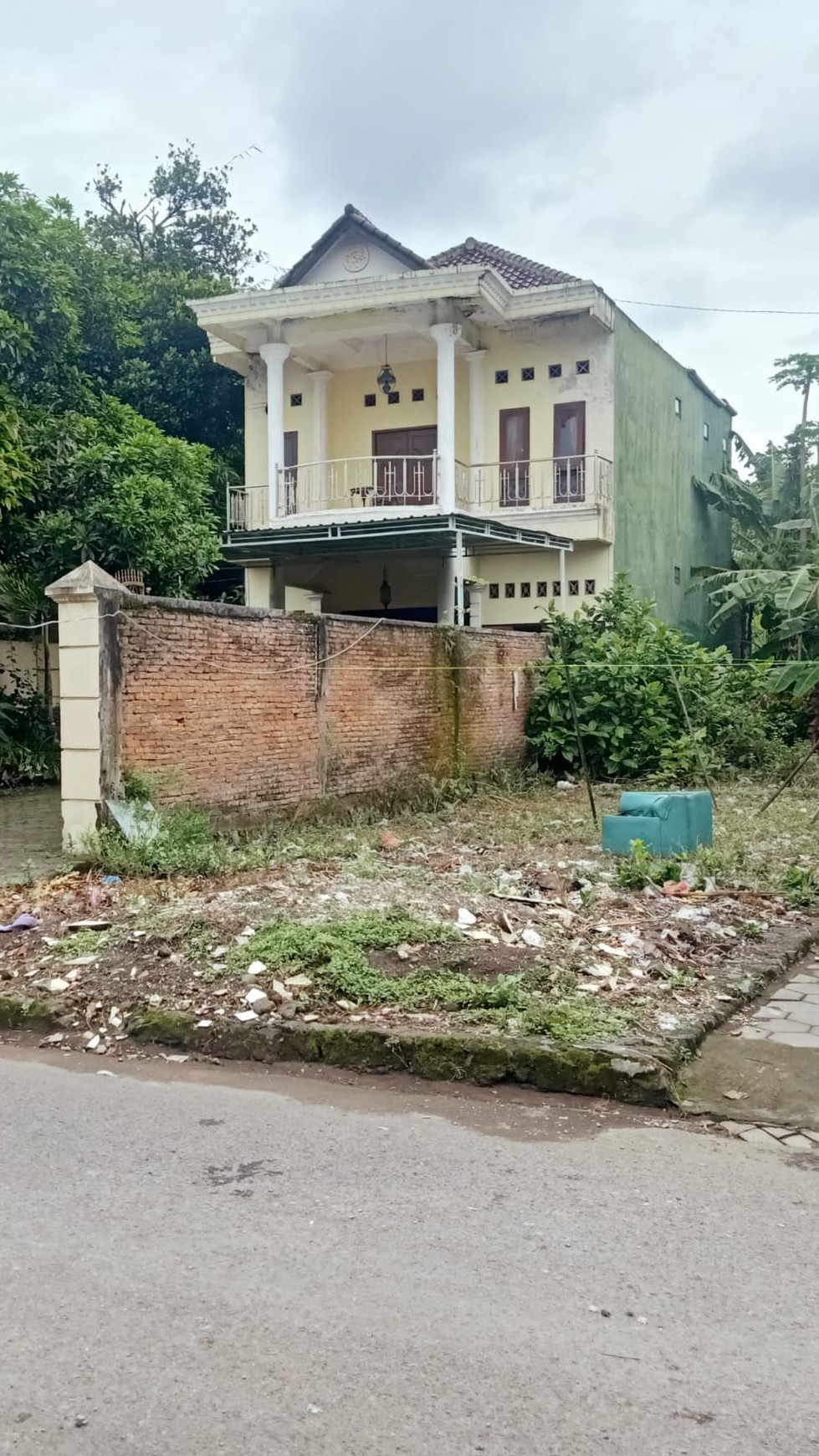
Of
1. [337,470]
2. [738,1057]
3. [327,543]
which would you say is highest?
[337,470]

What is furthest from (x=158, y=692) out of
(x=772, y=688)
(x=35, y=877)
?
(x=772, y=688)

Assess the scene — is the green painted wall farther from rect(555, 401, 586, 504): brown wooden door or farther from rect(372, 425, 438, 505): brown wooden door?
rect(372, 425, 438, 505): brown wooden door

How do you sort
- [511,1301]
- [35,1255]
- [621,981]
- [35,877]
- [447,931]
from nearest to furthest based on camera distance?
[511,1301], [35,1255], [621,981], [447,931], [35,877]

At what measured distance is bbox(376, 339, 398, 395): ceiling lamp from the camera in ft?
63.2

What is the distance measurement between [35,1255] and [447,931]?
10.7ft

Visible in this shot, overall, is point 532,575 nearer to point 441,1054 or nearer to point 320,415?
point 320,415

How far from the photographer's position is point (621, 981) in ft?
18.0

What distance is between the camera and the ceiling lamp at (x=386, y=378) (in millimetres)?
19266

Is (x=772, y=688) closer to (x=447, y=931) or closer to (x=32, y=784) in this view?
(x=447, y=931)

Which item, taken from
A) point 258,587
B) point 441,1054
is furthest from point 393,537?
point 441,1054

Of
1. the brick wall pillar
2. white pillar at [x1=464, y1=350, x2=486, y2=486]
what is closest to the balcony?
white pillar at [x1=464, y1=350, x2=486, y2=486]

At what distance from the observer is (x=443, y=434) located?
1800cm

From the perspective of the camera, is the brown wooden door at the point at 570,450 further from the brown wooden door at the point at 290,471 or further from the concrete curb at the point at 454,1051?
the concrete curb at the point at 454,1051

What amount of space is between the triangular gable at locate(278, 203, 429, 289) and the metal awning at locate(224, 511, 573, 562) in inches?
195
